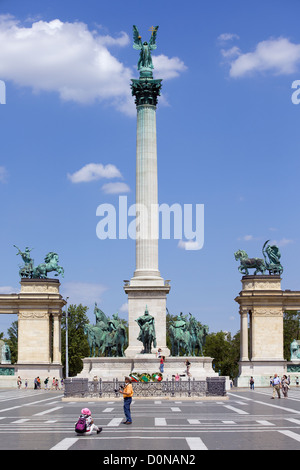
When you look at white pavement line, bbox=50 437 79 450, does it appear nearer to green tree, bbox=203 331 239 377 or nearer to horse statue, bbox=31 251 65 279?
horse statue, bbox=31 251 65 279

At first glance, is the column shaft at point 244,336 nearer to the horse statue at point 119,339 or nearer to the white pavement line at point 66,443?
the horse statue at point 119,339

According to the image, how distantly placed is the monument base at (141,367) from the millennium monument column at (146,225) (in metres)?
1.80

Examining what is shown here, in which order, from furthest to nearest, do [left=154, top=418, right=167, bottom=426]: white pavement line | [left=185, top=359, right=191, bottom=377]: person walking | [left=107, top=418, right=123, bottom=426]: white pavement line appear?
1. [left=185, top=359, right=191, bottom=377]: person walking
2. [left=107, top=418, right=123, bottom=426]: white pavement line
3. [left=154, top=418, right=167, bottom=426]: white pavement line

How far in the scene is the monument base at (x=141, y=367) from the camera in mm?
62250

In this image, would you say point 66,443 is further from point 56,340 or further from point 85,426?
point 56,340

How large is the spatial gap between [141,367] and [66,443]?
133ft

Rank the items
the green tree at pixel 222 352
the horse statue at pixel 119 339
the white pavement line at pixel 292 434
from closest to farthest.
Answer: the white pavement line at pixel 292 434 → the horse statue at pixel 119 339 → the green tree at pixel 222 352

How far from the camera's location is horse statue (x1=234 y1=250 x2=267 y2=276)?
9344 centimetres

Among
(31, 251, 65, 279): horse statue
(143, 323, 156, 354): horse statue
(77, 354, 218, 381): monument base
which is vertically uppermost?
(31, 251, 65, 279): horse statue

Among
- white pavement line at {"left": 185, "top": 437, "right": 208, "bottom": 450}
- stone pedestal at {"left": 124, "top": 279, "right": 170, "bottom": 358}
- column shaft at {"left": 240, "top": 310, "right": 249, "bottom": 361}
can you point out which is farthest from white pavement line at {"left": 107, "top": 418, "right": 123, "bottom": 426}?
column shaft at {"left": 240, "top": 310, "right": 249, "bottom": 361}

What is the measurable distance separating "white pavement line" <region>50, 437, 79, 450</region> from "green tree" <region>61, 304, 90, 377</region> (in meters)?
96.5

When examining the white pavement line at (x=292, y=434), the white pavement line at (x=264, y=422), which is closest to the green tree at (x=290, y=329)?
the white pavement line at (x=264, y=422)

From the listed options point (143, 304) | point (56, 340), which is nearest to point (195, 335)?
point (143, 304)
